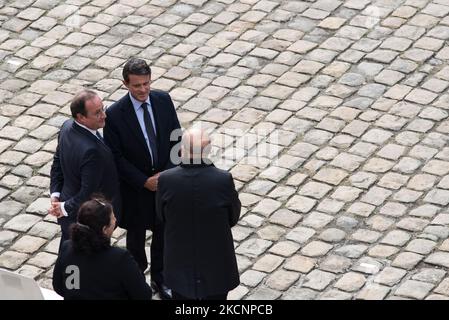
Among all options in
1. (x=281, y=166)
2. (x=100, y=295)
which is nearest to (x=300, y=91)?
(x=281, y=166)

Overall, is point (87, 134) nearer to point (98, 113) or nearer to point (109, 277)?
point (98, 113)

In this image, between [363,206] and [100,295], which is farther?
[363,206]

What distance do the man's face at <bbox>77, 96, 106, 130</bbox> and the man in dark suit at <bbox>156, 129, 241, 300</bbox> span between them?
0.81 meters

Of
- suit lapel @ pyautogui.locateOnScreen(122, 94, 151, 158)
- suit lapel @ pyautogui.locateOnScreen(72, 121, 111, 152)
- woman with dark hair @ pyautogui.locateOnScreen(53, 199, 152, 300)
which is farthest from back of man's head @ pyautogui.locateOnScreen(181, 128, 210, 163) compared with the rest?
suit lapel @ pyautogui.locateOnScreen(122, 94, 151, 158)

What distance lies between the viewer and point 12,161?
11.2 metres

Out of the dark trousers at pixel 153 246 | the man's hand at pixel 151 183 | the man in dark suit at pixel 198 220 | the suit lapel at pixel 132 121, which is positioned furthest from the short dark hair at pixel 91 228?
the dark trousers at pixel 153 246

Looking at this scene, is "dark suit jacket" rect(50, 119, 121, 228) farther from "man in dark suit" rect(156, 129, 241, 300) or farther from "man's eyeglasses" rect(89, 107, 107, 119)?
"man in dark suit" rect(156, 129, 241, 300)

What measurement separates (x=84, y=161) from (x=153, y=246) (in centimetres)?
104

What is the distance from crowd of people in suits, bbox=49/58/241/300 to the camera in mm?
7867

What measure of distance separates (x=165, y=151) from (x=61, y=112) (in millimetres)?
2682

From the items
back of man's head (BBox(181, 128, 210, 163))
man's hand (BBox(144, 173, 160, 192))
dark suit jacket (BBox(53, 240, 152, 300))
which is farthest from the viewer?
man's hand (BBox(144, 173, 160, 192))

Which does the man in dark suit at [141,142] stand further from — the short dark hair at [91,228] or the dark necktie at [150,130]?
the short dark hair at [91,228]

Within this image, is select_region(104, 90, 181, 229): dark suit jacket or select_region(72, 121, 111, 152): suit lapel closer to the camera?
select_region(72, 121, 111, 152): suit lapel

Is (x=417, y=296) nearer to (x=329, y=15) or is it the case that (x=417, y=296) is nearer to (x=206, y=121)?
(x=206, y=121)
